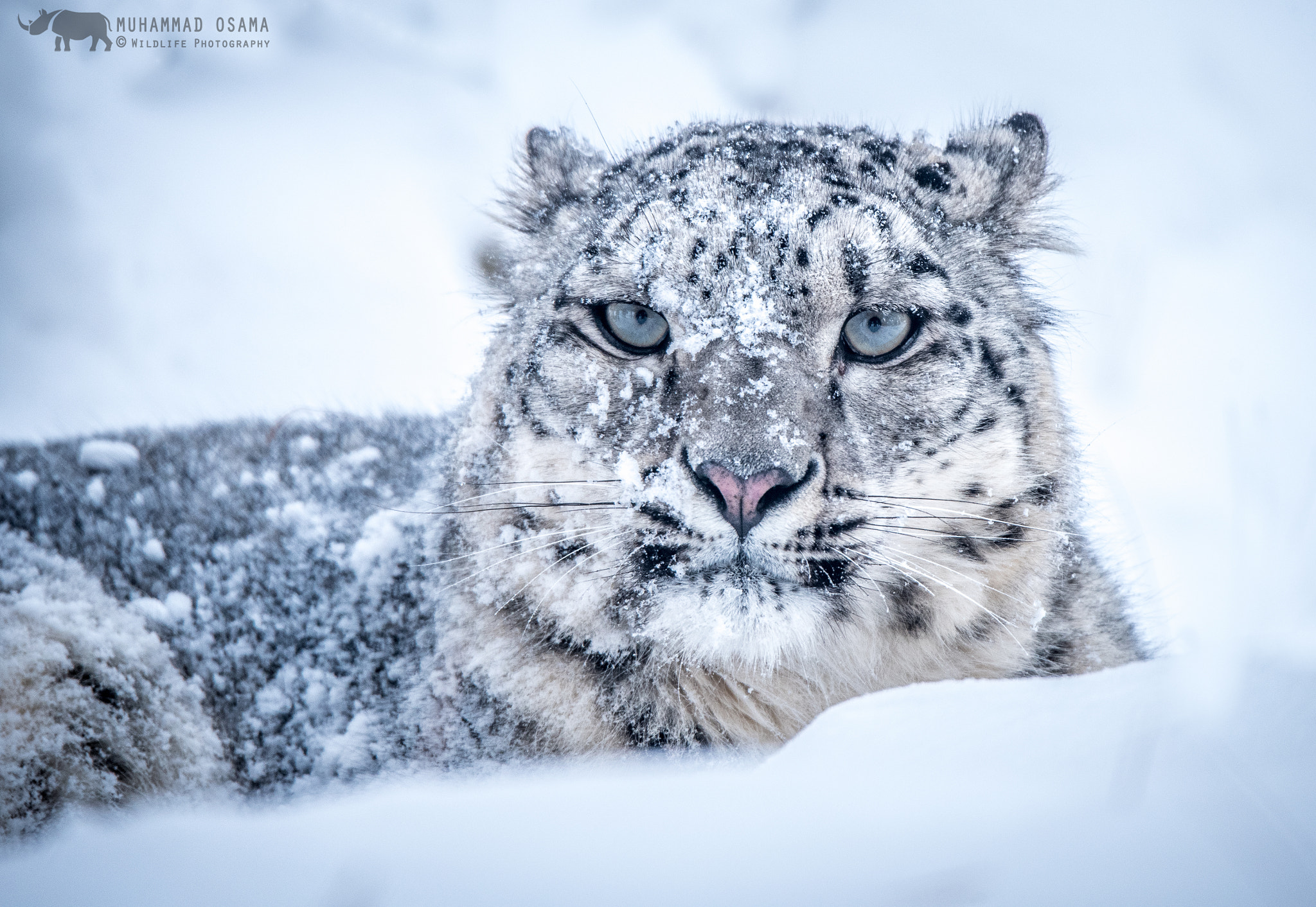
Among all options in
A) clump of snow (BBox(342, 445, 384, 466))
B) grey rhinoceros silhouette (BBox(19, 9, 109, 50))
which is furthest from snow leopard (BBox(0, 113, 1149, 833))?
grey rhinoceros silhouette (BBox(19, 9, 109, 50))

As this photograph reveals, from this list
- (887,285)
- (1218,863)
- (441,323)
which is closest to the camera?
(1218,863)

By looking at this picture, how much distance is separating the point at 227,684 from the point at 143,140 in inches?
74.9

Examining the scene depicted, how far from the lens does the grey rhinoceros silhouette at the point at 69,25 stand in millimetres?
2365

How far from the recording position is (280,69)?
2.65 metres

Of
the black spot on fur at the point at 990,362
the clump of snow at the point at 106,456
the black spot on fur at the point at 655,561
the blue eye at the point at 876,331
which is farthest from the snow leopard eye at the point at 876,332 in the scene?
the clump of snow at the point at 106,456

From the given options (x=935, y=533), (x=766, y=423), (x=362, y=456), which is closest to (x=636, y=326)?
(x=766, y=423)

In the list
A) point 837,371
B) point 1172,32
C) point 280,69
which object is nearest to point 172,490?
point 280,69

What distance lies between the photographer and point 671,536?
1562mm

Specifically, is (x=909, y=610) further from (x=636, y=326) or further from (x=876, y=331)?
(x=636, y=326)

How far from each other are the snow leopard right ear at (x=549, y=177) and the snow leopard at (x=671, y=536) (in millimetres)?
14

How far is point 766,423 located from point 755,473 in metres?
0.13

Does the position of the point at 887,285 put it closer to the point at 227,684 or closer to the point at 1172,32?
the point at 1172,32

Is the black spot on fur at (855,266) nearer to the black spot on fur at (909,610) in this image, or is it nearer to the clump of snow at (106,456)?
the black spot on fur at (909,610)

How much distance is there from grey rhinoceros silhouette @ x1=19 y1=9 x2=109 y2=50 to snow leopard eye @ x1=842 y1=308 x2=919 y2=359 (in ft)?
8.14
